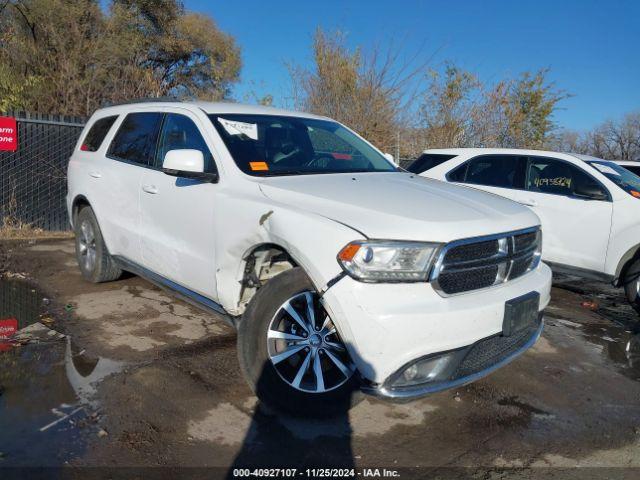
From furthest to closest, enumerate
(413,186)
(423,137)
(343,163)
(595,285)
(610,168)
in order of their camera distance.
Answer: (423,137) < (595,285) < (610,168) < (343,163) < (413,186)

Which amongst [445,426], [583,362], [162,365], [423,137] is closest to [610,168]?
[583,362]

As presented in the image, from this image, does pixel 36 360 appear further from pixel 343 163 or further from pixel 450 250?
→ pixel 450 250

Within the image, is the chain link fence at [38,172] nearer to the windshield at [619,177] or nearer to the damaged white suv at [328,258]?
the damaged white suv at [328,258]

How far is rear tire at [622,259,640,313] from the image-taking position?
6.05 m

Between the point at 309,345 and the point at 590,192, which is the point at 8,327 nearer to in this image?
the point at 309,345

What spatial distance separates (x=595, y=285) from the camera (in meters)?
7.64

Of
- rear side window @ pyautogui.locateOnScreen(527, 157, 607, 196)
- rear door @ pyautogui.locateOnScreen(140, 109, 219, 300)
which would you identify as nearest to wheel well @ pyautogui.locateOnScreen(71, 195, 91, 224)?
rear door @ pyautogui.locateOnScreen(140, 109, 219, 300)

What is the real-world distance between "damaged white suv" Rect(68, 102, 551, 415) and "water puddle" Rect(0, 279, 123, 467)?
2.95 feet

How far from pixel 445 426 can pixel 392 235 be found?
4.34 feet

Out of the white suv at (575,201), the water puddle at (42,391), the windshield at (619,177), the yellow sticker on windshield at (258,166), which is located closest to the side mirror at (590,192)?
the white suv at (575,201)

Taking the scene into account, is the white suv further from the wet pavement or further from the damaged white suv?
the damaged white suv

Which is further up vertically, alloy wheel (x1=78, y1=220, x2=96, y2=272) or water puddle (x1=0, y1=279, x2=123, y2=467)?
alloy wheel (x1=78, y1=220, x2=96, y2=272)

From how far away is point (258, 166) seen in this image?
3779mm

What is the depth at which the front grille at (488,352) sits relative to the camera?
119 inches
